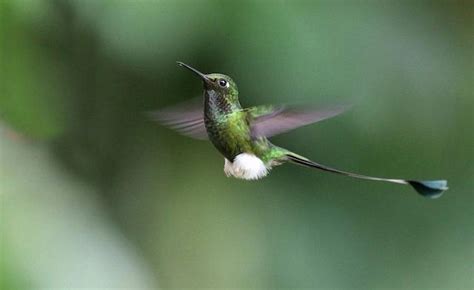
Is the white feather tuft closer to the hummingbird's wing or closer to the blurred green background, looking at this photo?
the hummingbird's wing

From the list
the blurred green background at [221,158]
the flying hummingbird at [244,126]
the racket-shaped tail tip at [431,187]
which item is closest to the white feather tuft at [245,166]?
the flying hummingbird at [244,126]

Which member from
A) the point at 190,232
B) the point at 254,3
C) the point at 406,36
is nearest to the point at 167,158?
the point at 190,232

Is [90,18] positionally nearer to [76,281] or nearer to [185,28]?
[185,28]

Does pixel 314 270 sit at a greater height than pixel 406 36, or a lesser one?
lesser

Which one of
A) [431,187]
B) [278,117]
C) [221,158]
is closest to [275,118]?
[278,117]

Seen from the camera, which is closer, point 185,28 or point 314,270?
point 185,28

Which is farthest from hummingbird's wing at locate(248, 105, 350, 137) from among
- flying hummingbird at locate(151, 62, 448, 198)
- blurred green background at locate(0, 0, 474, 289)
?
blurred green background at locate(0, 0, 474, 289)

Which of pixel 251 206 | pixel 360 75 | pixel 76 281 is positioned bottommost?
pixel 76 281
